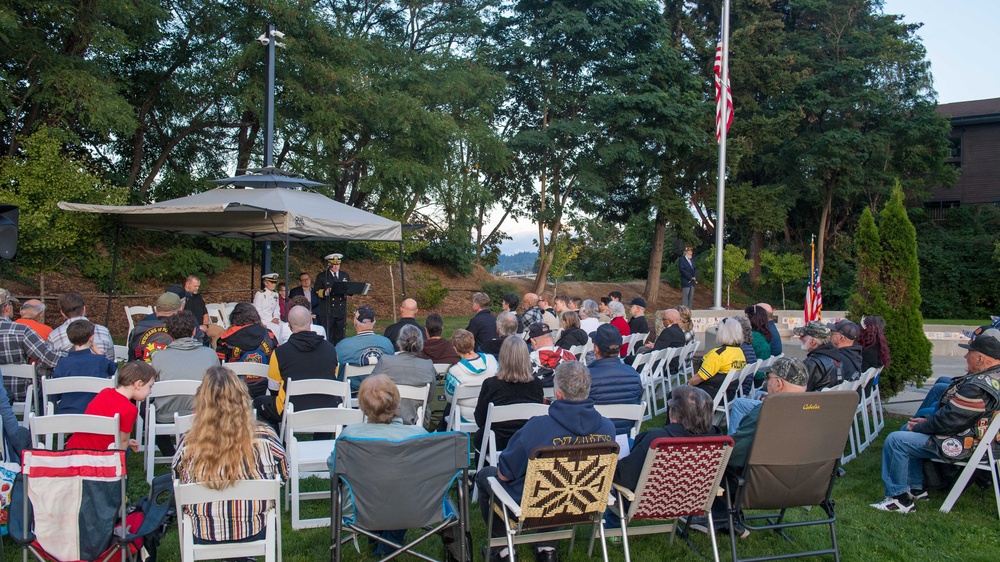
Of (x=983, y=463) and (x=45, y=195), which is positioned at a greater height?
(x=45, y=195)

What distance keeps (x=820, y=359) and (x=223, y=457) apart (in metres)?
4.57

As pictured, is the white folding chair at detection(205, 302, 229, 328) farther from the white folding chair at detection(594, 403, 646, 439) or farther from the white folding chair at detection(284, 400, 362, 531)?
the white folding chair at detection(594, 403, 646, 439)

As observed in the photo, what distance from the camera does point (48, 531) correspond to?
3209mm

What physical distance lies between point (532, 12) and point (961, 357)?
14603 mm

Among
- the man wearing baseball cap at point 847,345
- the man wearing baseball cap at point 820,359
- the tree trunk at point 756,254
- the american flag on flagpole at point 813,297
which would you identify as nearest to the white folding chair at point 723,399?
the man wearing baseball cap at point 820,359

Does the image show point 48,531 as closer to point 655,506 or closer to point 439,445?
point 439,445

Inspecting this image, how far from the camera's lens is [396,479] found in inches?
135

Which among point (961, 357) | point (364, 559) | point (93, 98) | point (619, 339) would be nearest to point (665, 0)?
point (961, 357)

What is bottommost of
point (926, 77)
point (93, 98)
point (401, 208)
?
point (401, 208)

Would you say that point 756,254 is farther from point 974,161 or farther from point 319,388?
point 319,388

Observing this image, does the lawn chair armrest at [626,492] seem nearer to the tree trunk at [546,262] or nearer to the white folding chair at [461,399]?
the white folding chair at [461,399]

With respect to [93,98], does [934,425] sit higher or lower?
lower

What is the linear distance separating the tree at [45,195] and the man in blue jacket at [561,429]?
34.6ft

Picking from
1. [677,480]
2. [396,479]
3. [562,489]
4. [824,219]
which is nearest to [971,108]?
[824,219]
